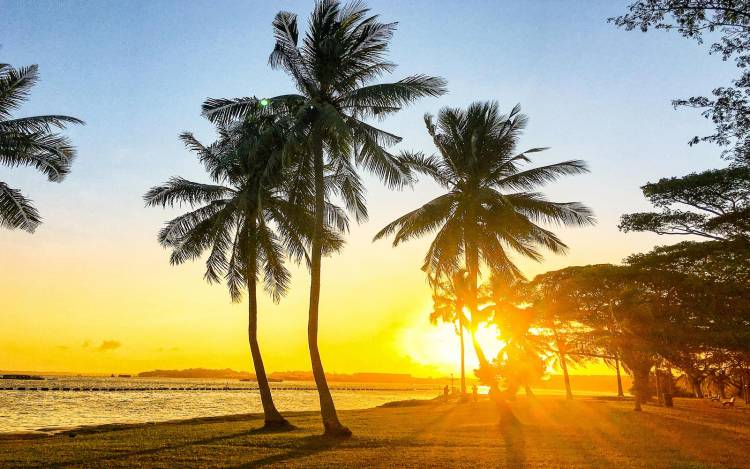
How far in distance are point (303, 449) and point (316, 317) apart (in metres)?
4.48

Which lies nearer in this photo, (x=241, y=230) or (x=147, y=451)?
(x=147, y=451)

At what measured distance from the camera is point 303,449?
1463cm

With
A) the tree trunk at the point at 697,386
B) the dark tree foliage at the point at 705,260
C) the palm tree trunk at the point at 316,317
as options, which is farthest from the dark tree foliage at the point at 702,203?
the tree trunk at the point at 697,386

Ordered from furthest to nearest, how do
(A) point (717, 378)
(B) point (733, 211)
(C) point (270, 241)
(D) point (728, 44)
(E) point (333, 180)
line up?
(A) point (717, 378) < (C) point (270, 241) < (E) point (333, 180) < (B) point (733, 211) < (D) point (728, 44)

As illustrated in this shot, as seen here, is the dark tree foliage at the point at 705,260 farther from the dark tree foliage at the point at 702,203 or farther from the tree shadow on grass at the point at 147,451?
the tree shadow on grass at the point at 147,451

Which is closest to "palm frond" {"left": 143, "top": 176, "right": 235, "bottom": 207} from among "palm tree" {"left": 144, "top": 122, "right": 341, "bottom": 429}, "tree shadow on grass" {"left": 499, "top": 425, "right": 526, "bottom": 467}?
"palm tree" {"left": 144, "top": 122, "right": 341, "bottom": 429}

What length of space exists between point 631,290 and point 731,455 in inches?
734

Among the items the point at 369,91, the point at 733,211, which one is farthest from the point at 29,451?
the point at 733,211

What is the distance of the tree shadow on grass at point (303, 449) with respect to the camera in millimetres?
12516

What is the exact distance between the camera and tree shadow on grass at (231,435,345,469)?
→ 12.5 metres

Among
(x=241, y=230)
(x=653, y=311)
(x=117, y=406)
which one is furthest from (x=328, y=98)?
(x=117, y=406)

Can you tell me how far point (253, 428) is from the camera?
2116 cm

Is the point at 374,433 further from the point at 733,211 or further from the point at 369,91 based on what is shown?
the point at 733,211

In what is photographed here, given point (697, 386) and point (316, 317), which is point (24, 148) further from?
point (697, 386)
